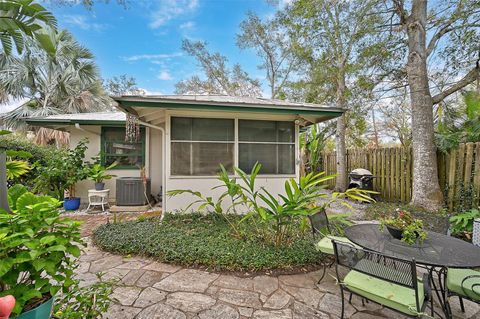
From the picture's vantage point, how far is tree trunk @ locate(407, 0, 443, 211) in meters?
5.49

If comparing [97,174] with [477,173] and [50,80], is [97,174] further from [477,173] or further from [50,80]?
[477,173]

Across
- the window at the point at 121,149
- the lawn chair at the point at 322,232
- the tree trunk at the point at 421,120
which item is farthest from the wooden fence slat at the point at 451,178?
the window at the point at 121,149

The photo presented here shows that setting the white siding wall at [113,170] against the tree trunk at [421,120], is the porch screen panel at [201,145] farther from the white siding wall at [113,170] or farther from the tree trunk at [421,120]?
the tree trunk at [421,120]

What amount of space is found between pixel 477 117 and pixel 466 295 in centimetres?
522

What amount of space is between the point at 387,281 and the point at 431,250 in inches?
29.0

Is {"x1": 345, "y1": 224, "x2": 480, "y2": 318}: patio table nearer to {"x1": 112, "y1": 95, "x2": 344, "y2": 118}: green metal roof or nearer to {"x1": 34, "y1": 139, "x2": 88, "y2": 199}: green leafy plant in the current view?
{"x1": 112, "y1": 95, "x2": 344, "y2": 118}: green metal roof

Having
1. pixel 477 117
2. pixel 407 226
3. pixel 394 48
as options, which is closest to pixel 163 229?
pixel 407 226

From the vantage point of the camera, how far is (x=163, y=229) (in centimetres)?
399

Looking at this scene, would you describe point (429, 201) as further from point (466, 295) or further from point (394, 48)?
point (394, 48)

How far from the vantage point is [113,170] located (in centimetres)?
674

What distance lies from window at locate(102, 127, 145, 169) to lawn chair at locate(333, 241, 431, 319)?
648 centimetres

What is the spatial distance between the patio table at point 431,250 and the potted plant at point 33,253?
2.51 metres

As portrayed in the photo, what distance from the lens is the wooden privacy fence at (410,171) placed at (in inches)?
194

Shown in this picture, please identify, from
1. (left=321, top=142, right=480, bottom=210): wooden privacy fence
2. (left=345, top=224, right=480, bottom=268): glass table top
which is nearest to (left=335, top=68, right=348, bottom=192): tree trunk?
(left=321, top=142, right=480, bottom=210): wooden privacy fence
